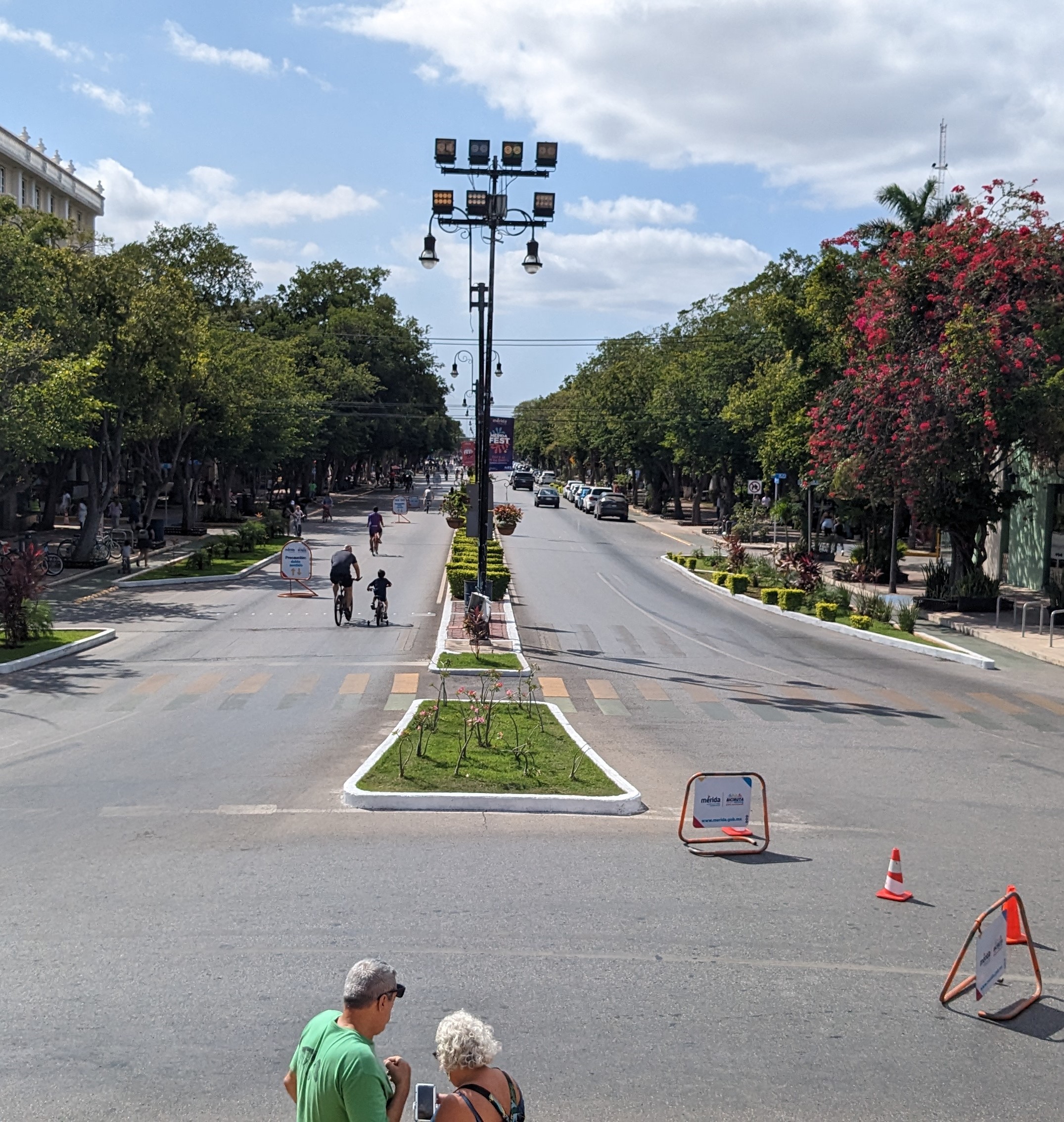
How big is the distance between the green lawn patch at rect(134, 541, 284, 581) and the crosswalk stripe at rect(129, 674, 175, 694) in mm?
14370

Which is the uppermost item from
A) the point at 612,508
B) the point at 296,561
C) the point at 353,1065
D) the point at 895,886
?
the point at 612,508

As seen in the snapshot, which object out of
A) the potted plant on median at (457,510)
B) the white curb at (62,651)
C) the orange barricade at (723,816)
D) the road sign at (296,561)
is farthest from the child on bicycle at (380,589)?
the orange barricade at (723,816)

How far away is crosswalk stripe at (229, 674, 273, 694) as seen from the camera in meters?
18.9

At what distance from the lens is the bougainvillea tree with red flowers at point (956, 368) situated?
92.0 ft

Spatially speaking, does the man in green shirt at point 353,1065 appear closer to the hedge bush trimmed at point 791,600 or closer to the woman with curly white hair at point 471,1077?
the woman with curly white hair at point 471,1077

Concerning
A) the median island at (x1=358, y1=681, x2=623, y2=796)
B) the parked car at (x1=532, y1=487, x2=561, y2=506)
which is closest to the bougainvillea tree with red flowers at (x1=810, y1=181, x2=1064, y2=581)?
the median island at (x1=358, y1=681, x2=623, y2=796)

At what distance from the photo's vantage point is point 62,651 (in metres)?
22.2

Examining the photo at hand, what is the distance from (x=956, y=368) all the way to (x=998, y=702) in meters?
11.8

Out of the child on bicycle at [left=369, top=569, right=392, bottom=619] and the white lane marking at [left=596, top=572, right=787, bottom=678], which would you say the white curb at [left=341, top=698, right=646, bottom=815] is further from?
the child on bicycle at [left=369, top=569, right=392, bottom=619]

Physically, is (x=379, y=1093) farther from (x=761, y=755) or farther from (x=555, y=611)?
(x=555, y=611)

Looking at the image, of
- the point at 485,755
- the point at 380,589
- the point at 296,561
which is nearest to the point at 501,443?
the point at 296,561

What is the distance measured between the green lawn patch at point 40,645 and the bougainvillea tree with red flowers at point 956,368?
65.1 feet

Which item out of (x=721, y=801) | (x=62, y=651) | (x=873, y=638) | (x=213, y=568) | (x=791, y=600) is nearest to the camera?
(x=721, y=801)

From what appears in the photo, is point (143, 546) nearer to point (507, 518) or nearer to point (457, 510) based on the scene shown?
point (457, 510)
